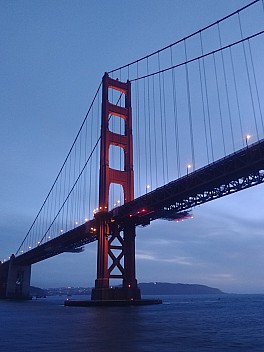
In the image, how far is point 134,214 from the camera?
46531mm

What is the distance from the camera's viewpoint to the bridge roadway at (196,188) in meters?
32.7

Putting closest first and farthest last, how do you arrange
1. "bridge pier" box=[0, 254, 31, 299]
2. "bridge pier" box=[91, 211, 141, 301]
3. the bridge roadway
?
the bridge roadway < "bridge pier" box=[91, 211, 141, 301] < "bridge pier" box=[0, 254, 31, 299]

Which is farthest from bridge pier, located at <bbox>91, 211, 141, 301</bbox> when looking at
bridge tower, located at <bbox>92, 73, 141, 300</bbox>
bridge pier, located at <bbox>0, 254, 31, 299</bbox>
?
bridge pier, located at <bbox>0, 254, 31, 299</bbox>

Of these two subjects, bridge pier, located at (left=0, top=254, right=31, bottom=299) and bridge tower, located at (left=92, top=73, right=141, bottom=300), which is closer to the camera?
bridge tower, located at (left=92, top=73, right=141, bottom=300)

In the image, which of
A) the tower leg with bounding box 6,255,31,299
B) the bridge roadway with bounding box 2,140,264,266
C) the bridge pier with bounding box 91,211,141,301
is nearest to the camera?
the bridge roadway with bounding box 2,140,264,266

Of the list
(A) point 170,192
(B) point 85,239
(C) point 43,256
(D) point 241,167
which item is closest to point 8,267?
(C) point 43,256

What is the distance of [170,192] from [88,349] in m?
28.0

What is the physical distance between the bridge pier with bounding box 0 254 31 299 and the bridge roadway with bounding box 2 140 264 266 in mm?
40855

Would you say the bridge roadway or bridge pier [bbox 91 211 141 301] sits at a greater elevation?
the bridge roadway

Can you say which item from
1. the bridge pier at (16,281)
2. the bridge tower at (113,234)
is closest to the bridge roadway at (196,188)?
the bridge tower at (113,234)

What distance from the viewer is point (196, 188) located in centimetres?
3772

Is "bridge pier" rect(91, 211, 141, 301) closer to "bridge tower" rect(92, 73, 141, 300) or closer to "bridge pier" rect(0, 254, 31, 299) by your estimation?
"bridge tower" rect(92, 73, 141, 300)

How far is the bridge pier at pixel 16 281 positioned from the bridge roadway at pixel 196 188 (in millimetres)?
40855

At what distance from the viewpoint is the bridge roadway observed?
107 ft
